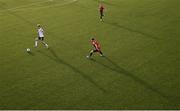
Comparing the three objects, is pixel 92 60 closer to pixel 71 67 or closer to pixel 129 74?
pixel 71 67

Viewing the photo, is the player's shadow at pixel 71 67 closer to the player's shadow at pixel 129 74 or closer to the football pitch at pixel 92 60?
the football pitch at pixel 92 60

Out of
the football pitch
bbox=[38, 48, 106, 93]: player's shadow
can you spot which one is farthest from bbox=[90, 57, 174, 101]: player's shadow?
bbox=[38, 48, 106, 93]: player's shadow

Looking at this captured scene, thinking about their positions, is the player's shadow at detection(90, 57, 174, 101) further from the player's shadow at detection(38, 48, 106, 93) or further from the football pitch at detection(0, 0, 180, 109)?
the player's shadow at detection(38, 48, 106, 93)

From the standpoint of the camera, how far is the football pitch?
65.7 ft

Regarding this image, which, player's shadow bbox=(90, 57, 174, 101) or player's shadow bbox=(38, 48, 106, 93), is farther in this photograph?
player's shadow bbox=(38, 48, 106, 93)

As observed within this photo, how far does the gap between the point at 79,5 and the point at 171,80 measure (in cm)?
2566

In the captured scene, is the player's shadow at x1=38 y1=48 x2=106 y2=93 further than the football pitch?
Yes

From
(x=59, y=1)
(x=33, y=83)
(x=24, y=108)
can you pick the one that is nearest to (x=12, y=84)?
(x=33, y=83)

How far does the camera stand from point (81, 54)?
27000mm

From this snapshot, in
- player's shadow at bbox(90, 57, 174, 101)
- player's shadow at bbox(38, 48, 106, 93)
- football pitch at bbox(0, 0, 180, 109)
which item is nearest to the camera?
football pitch at bbox(0, 0, 180, 109)

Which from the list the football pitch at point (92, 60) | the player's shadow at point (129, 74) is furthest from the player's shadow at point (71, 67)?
the player's shadow at point (129, 74)

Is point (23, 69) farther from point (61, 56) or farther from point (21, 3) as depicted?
point (21, 3)

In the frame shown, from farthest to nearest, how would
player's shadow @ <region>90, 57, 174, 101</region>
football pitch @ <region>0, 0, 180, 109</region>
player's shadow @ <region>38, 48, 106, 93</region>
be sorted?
1. player's shadow @ <region>38, 48, 106, 93</region>
2. player's shadow @ <region>90, 57, 174, 101</region>
3. football pitch @ <region>0, 0, 180, 109</region>

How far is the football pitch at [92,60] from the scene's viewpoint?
20.0 m
